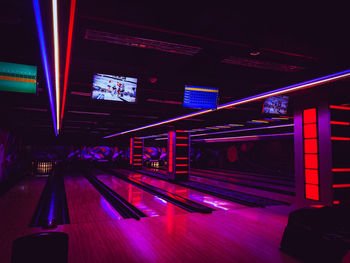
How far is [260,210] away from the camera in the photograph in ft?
18.5

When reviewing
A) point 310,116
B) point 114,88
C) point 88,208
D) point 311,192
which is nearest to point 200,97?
point 114,88

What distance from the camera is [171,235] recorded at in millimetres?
3949

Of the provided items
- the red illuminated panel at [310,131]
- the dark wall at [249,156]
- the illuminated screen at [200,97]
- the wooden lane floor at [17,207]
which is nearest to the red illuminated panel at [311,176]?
the red illuminated panel at [310,131]

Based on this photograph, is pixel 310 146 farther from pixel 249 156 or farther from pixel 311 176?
pixel 249 156

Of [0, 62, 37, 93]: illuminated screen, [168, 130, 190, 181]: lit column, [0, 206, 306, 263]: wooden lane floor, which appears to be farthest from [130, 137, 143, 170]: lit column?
[0, 62, 37, 93]: illuminated screen

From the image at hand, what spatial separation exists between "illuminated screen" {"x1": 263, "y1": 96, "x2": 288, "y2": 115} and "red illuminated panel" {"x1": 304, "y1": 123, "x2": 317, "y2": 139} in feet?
2.14

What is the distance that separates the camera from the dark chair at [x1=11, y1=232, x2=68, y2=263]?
5.87 ft

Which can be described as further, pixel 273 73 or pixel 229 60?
pixel 273 73

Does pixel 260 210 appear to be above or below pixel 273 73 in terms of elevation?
below

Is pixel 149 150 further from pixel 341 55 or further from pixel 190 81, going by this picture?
pixel 341 55

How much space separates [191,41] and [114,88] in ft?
5.50

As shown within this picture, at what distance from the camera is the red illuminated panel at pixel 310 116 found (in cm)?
537

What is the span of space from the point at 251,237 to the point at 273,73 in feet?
9.88

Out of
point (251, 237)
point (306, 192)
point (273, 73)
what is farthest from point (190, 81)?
point (306, 192)
